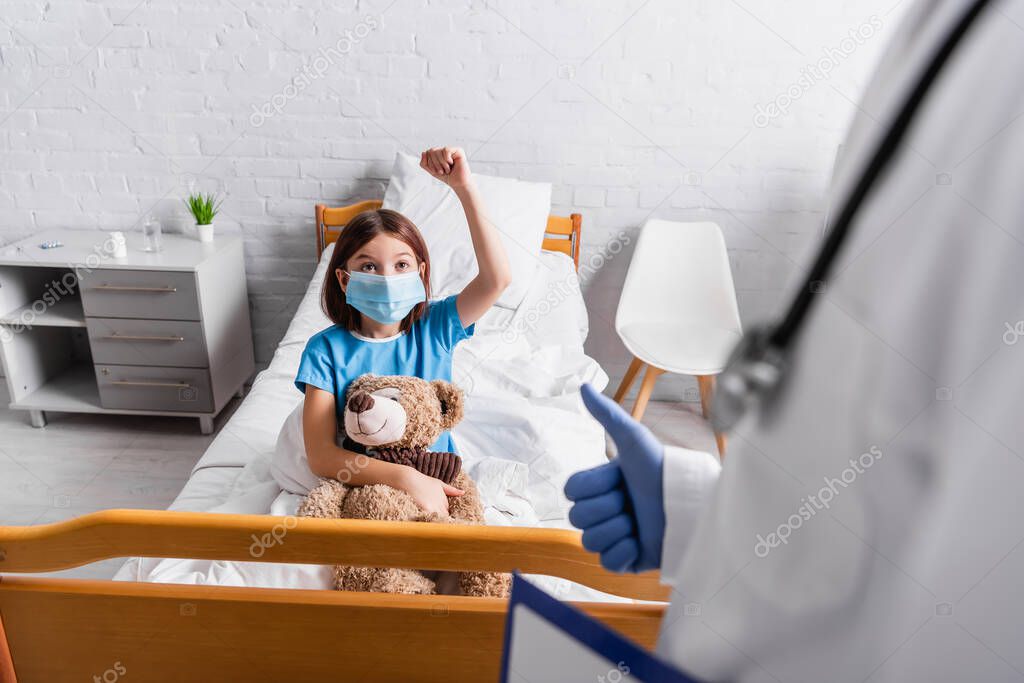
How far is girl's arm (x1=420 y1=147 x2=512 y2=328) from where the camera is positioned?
48.9 inches

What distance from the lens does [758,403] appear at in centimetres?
38

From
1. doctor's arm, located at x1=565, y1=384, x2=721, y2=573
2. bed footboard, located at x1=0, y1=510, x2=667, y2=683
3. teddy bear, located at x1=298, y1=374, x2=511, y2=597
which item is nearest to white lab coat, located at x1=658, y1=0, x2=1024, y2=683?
doctor's arm, located at x1=565, y1=384, x2=721, y2=573

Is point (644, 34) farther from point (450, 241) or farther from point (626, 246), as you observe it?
point (450, 241)

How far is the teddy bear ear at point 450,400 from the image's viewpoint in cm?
131

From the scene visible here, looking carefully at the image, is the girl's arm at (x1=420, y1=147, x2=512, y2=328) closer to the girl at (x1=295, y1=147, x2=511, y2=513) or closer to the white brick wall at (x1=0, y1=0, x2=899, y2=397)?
the girl at (x1=295, y1=147, x2=511, y2=513)

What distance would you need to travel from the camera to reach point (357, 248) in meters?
1.32

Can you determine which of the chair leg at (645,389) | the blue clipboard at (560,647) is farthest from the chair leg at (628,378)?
the blue clipboard at (560,647)

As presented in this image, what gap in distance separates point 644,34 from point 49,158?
2.30m

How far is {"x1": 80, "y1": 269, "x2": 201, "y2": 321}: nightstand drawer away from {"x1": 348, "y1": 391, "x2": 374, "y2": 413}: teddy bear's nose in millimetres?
1480

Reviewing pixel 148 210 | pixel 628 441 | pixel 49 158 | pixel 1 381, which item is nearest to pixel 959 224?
pixel 628 441

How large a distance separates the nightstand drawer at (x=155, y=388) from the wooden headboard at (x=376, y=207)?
67cm

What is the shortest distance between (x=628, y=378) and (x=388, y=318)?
1565 mm

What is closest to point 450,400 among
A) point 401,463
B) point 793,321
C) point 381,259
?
point 401,463

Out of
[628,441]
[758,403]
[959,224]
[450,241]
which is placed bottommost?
[450,241]
